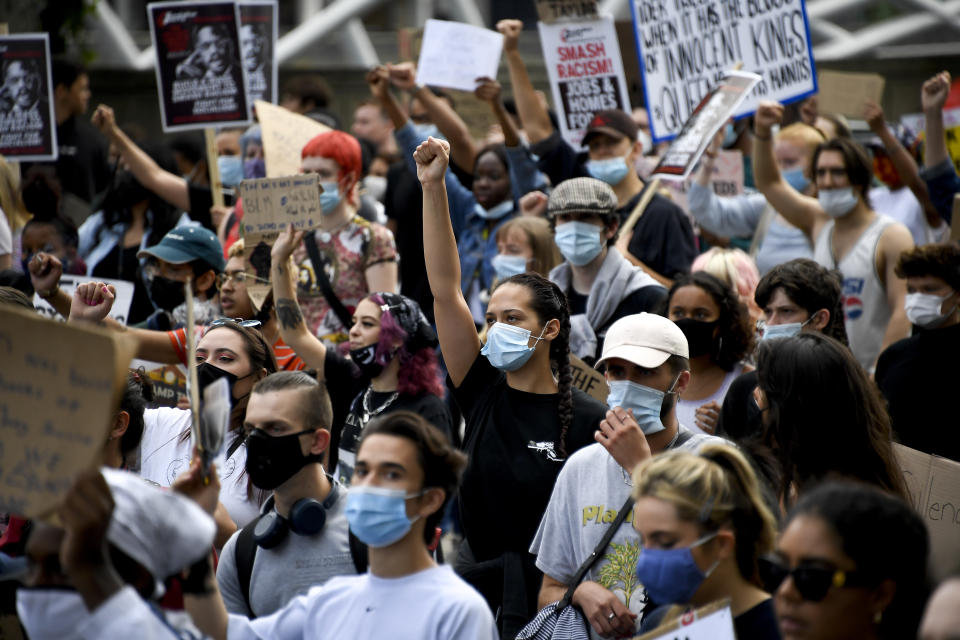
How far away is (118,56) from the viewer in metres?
14.9

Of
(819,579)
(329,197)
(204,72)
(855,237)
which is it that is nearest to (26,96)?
(204,72)

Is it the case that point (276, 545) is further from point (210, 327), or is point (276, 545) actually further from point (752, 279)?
point (752, 279)

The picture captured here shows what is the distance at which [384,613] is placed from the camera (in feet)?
10.5

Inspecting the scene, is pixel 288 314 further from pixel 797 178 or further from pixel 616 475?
pixel 797 178

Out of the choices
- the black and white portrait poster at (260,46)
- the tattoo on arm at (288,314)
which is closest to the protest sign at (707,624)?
the tattoo on arm at (288,314)

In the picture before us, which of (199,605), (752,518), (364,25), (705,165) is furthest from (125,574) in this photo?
→ (364,25)

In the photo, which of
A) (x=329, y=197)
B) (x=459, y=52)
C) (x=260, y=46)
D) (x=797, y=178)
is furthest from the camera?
(x=260, y=46)

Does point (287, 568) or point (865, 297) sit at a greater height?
point (865, 297)

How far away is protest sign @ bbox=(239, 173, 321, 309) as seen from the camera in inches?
236

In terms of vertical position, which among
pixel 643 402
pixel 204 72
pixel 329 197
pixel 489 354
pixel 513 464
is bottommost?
pixel 513 464

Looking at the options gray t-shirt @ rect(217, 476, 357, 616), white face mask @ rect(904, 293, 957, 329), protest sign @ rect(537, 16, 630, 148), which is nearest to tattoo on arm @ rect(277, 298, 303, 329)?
gray t-shirt @ rect(217, 476, 357, 616)

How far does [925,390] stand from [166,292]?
373 centimetres

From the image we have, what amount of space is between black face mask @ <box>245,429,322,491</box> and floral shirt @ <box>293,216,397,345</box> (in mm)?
2454

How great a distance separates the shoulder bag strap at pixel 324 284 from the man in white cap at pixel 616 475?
242 centimetres
